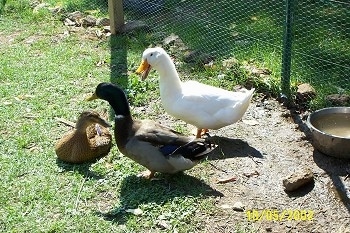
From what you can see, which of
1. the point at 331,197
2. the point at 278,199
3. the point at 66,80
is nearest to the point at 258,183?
the point at 278,199

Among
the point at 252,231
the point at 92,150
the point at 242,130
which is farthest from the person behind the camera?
the point at 242,130

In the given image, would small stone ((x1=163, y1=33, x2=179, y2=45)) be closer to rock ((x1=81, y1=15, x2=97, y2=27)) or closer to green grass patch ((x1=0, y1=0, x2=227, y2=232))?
green grass patch ((x1=0, y1=0, x2=227, y2=232))

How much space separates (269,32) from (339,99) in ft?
5.50

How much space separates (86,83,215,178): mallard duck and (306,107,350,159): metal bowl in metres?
0.85

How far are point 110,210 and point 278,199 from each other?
3.74ft

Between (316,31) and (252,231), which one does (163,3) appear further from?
(252,231)

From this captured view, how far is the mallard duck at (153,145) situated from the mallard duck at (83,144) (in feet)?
0.91

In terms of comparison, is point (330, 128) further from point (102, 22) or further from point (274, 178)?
point (102, 22)

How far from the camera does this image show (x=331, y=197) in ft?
12.2

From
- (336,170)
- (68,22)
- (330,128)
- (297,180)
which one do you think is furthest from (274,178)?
(68,22)

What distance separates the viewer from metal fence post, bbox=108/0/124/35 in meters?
6.43

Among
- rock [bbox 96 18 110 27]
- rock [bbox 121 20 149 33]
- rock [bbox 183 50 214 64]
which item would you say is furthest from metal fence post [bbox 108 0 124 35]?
Answer: rock [bbox 183 50 214 64]

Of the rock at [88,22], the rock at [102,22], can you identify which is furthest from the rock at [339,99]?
the rock at [88,22]
